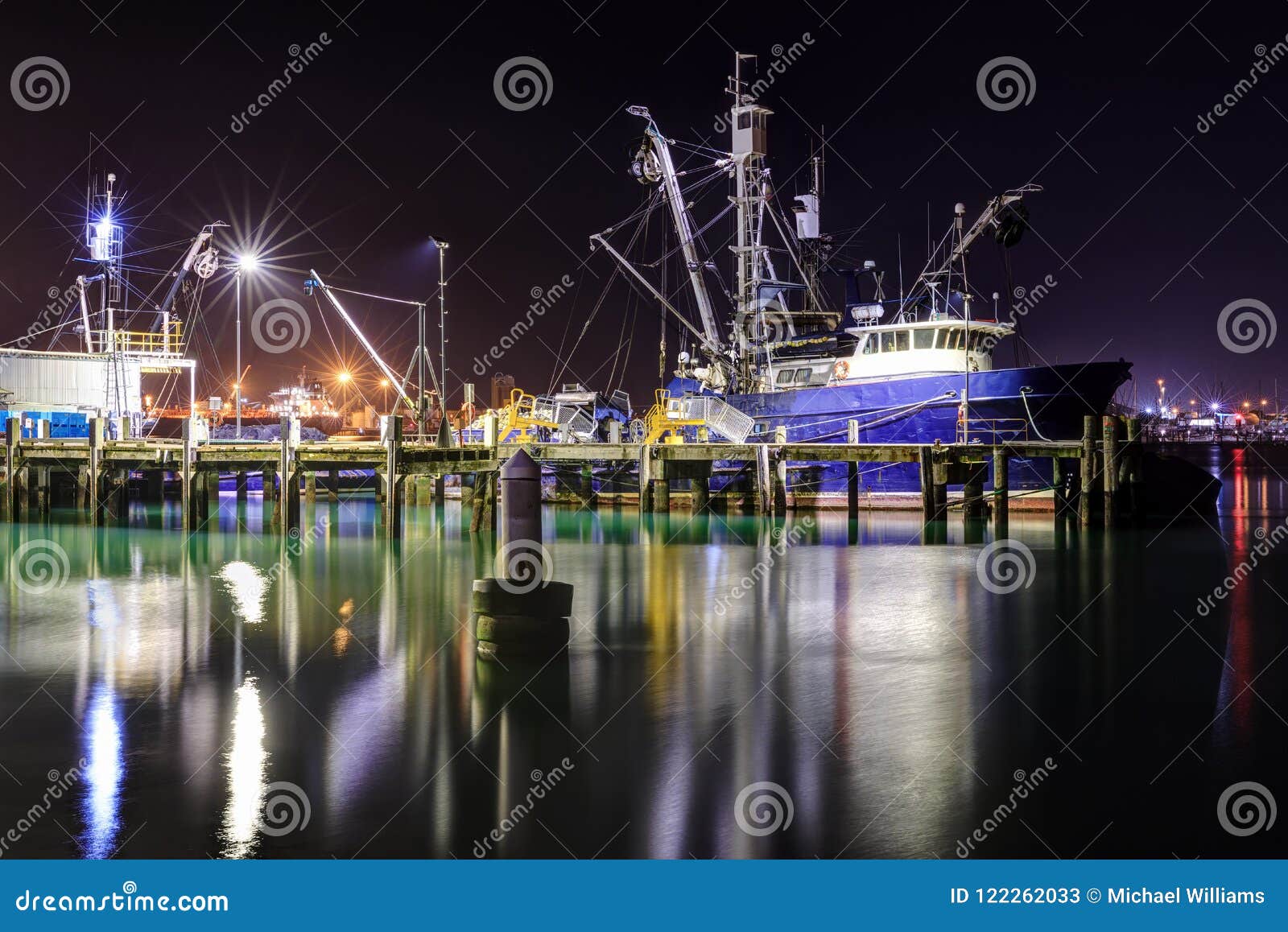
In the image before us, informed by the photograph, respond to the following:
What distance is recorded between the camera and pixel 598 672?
12336 mm

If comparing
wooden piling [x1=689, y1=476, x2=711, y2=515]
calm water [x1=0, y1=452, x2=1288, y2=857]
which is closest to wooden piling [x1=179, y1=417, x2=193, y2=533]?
calm water [x1=0, y1=452, x2=1288, y2=857]

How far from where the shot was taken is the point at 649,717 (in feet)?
34.7

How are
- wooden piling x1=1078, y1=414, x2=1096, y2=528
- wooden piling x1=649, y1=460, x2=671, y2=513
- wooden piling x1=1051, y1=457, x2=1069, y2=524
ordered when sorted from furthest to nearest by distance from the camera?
wooden piling x1=1051, y1=457, x2=1069, y2=524 → wooden piling x1=649, y1=460, x2=671, y2=513 → wooden piling x1=1078, y1=414, x2=1096, y2=528

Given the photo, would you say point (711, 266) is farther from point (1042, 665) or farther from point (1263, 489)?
point (1263, 489)

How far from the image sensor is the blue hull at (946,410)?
123 feet

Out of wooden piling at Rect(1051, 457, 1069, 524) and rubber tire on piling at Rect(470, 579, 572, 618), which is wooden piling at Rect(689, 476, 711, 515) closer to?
wooden piling at Rect(1051, 457, 1069, 524)

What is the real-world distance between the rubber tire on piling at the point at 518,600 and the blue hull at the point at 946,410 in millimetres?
27373

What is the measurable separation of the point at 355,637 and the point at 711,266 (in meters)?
33.8

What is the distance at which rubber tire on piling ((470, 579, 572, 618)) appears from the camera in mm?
12234

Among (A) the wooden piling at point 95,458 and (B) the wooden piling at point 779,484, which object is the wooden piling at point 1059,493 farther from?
(A) the wooden piling at point 95,458

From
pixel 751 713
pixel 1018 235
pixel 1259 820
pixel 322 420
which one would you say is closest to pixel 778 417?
pixel 1018 235

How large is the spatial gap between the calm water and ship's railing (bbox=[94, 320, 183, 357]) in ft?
112

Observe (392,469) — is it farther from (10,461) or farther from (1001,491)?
(1001,491)

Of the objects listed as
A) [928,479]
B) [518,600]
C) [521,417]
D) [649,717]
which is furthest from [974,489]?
[649,717]
